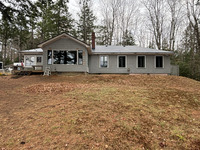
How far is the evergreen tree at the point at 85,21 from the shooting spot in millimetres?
21495

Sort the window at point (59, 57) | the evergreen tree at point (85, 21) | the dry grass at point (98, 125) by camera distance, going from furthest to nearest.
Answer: the evergreen tree at point (85, 21), the window at point (59, 57), the dry grass at point (98, 125)

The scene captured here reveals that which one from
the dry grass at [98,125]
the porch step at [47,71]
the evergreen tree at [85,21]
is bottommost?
the dry grass at [98,125]

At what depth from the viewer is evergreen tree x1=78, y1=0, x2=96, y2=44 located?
846 inches

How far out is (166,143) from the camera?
2717mm

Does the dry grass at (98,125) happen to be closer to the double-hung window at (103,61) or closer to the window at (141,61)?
the double-hung window at (103,61)

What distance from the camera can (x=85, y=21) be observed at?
2305 cm

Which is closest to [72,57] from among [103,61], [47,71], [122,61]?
[47,71]

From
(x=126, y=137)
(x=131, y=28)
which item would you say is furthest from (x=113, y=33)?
(x=126, y=137)

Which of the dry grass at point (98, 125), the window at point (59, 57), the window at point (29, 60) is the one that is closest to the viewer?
the dry grass at point (98, 125)

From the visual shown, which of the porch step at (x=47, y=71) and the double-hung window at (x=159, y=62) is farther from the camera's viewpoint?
the double-hung window at (x=159, y=62)

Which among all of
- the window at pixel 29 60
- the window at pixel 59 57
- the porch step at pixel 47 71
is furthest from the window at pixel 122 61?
the window at pixel 29 60

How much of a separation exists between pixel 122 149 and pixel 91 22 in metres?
25.4

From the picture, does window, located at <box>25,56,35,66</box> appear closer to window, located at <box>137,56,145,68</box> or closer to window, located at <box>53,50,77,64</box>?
window, located at <box>53,50,77,64</box>

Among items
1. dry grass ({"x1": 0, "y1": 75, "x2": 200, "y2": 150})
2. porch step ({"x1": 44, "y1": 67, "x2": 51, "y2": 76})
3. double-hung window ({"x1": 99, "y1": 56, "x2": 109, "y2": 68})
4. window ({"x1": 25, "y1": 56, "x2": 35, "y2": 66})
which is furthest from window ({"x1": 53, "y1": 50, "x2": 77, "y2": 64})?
dry grass ({"x1": 0, "y1": 75, "x2": 200, "y2": 150})
